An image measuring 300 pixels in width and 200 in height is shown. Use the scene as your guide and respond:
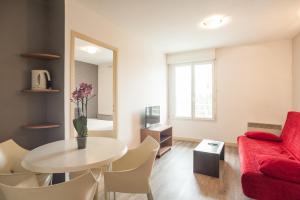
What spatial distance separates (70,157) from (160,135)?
247 cm

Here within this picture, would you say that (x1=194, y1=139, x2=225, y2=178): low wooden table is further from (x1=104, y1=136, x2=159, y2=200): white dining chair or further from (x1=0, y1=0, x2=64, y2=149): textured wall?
(x1=0, y1=0, x2=64, y2=149): textured wall

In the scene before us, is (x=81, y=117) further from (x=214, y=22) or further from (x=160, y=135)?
(x=214, y=22)

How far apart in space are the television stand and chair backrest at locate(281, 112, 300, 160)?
2092 millimetres

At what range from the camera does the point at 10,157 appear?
1568 millimetres

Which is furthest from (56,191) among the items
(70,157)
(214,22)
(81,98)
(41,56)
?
(214,22)

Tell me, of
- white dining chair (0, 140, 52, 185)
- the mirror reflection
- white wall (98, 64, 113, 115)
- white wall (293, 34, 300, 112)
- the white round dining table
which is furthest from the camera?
white wall (98, 64, 113, 115)

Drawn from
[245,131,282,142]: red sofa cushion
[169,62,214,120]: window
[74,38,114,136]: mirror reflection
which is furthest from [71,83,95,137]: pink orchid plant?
[74,38,114,136]: mirror reflection

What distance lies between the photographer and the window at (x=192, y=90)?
4.50 metres

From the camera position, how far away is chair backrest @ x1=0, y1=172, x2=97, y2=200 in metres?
0.88

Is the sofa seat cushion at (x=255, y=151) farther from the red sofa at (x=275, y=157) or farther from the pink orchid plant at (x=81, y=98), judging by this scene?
the pink orchid plant at (x=81, y=98)

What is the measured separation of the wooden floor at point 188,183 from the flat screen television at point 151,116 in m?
0.79

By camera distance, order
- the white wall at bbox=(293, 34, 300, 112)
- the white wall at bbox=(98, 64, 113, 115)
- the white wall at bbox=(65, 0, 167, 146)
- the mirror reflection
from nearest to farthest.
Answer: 1. the white wall at bbox=(65, 0, 167, 146)
2. the white wall at bbox=(293, 34, 300, 112)
3. the mirror reflection
4. the white wall at bbox=(98, 64, 113, 115)

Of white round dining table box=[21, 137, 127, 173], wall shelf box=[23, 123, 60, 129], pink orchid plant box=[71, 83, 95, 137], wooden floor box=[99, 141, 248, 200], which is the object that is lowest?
wooden floor box=[99, 141, 248, 200]

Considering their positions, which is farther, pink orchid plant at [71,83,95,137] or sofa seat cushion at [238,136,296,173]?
sofa seat cushion at [238,136,296,173]
